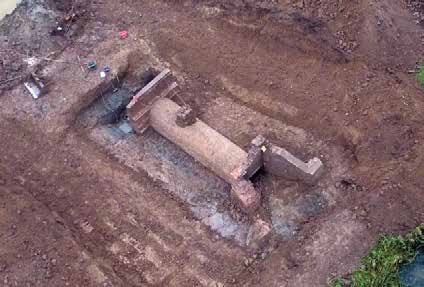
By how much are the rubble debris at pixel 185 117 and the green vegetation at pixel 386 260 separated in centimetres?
492

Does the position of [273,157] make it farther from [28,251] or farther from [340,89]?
[28,251]

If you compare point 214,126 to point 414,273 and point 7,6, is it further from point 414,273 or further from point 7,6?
point 7,6

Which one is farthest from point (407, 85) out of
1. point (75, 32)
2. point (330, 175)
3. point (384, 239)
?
point (75, 32)

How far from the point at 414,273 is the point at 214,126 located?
18.7ft

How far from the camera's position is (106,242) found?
12617 millimetres

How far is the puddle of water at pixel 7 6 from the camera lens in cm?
1785

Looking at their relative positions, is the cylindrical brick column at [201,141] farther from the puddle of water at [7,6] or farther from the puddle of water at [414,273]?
the puddle of water at [7,6]

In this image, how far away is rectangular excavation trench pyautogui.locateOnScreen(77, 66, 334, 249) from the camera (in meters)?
12.6

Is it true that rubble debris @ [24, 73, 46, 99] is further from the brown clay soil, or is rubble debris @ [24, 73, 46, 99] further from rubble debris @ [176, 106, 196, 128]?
rubble debris @ [176, 106, 196, 128]

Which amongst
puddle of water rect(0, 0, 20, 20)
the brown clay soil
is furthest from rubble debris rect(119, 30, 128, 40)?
puddle of water rect(0, 0, 20, 20)

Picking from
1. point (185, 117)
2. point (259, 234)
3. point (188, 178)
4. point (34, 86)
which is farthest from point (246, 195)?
point (34, 86)

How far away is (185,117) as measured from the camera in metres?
13.4

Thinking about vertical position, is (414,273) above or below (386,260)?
below

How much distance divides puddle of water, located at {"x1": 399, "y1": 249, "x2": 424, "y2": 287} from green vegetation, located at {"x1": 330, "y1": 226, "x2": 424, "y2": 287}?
11cm
